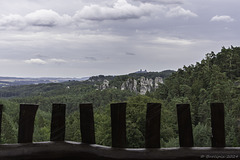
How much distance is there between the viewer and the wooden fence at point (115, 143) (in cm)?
256

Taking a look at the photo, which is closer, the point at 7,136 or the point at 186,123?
the point at 186,123

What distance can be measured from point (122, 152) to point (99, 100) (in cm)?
A: 13474

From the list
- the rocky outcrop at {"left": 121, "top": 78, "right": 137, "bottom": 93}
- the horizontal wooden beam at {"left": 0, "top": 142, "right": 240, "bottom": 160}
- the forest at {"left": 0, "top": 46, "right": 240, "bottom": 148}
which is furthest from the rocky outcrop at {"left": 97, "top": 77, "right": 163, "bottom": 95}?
the horizontal wooden beam at {"left": 0, "top": 142, "right": 240, "bottom": 160}

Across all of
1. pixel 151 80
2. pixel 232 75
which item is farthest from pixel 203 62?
pixel 151 80

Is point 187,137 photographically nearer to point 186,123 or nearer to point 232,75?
point 186,123

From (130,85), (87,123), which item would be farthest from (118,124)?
(130,85)

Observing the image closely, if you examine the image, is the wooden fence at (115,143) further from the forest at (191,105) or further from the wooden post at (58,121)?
the forest at (191,105)

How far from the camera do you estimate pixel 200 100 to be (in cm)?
6525

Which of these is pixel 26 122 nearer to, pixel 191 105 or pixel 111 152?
pixel 111 152

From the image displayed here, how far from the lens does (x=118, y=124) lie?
2711 mm

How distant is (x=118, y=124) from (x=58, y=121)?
→ 0.55 meters

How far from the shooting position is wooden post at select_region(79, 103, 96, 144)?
2704mm

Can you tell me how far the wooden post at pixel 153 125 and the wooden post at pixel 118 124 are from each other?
Result: 0.70 ft

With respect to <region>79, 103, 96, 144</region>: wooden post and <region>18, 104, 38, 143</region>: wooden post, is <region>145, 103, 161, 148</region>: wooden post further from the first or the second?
<region>18, 104, 38, 143</region>: wooden post
